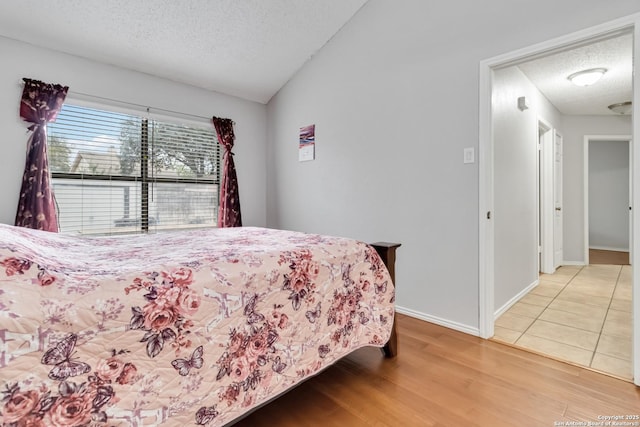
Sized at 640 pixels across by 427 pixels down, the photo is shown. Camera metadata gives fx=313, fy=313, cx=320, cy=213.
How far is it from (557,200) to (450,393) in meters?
4.01

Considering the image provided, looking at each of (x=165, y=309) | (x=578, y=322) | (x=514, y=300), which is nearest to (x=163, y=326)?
(x=165, y=309)

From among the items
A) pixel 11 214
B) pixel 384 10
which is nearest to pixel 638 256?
pixel 384 10

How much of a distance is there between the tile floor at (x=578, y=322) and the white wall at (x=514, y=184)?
0.69 feet

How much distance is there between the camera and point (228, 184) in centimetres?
380

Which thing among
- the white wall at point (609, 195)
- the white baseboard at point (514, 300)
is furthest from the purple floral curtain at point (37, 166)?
the white wall at point (609, 195)

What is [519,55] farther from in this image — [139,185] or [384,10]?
[139,185]

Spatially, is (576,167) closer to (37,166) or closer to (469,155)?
(469,155)

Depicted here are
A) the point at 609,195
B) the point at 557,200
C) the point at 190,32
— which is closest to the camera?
the point at 190,32

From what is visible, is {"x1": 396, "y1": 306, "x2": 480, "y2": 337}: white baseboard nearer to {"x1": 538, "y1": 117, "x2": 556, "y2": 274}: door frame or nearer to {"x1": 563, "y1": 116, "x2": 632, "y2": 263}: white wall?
{"x1": 538, "y1": 117, "x2": 556, "y2": 274}: door frame

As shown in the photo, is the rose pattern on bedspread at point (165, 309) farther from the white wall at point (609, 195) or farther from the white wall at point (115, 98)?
the white wall at point (609, 195)

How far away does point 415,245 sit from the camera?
268 cm

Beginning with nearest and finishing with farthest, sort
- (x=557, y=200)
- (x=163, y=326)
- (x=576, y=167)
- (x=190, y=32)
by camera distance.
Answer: (x=163, y=326) → (x=190, y=32) → (x=557, y=200) → (x=576, y=167)

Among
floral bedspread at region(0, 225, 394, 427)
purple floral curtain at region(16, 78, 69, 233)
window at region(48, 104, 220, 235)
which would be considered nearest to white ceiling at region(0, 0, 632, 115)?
purple floral curtain at region(16, 78, 69, 233)

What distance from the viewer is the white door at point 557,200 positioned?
427cm
